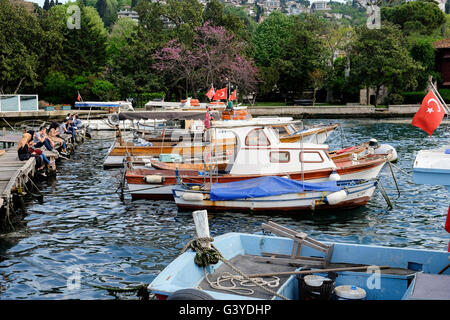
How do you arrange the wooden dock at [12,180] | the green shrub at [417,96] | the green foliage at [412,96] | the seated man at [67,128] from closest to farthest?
the wooden dock at [12,180], the seated man at [67,128], the green shrub at [417,96], the green foliage at [412,96]

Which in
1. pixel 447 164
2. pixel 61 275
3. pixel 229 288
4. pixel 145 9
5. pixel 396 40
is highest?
pixel 145 9

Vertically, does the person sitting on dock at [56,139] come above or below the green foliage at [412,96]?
below

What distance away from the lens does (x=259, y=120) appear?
20.9m

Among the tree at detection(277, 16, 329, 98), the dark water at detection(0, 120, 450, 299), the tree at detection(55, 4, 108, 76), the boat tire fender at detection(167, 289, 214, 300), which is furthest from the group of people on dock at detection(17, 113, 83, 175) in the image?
the tree at detection(277, 16, 329, 98)

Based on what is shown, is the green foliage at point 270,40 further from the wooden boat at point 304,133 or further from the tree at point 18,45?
the wooden boat at point 304,133

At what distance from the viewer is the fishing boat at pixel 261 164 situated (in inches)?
775

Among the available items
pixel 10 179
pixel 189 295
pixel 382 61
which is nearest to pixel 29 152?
pixel 10 179

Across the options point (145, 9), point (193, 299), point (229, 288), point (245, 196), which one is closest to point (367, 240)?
point (245, 196)

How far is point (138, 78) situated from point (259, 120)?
47218mm

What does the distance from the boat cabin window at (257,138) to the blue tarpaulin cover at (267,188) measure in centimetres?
210

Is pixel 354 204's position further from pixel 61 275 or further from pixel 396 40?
pixel 396 40

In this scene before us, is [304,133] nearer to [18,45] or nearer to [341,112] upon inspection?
[341,112]

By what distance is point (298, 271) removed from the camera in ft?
30.1

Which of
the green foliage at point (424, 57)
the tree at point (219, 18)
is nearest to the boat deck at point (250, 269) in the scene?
the tree at point (219, 18)
